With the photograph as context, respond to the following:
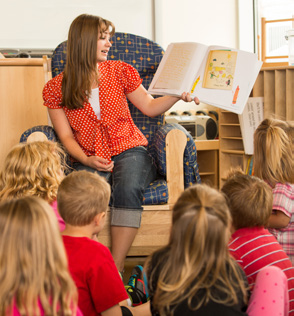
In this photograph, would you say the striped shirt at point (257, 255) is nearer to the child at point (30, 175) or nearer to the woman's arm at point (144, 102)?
the child at point (30, 175)

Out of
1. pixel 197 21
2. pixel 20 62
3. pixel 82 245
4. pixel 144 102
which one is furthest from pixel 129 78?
pixel 197 21

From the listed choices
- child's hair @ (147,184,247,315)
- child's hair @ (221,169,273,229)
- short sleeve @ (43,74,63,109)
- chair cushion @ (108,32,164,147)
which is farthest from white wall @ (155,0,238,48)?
child's hair @ (147,184,247,315)

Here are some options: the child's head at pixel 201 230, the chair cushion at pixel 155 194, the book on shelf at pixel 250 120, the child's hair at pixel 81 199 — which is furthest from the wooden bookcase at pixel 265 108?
the child's head at pixel 201 230

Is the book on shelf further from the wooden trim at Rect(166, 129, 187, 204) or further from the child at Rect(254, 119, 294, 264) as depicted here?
the child at Rect(254, 119, 294, 264)

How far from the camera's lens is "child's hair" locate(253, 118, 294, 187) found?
67.1 inches

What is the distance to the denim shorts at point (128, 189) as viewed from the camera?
75.8 inches

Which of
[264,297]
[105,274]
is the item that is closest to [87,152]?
[105,274]

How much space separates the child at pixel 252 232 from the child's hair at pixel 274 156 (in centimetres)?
30

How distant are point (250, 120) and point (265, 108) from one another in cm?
10

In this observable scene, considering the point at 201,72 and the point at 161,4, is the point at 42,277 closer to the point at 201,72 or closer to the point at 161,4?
the point at 201,72

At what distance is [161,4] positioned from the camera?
146 inches

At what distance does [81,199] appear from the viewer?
4.28 feet

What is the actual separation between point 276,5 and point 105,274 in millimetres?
3195

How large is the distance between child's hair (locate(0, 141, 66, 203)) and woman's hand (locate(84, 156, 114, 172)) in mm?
383
